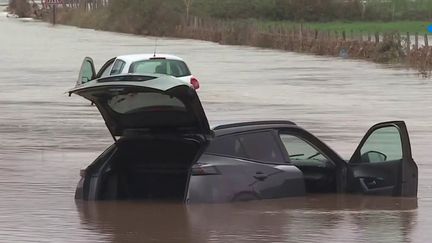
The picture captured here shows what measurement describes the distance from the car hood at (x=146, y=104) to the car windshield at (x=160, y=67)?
13.0 metres

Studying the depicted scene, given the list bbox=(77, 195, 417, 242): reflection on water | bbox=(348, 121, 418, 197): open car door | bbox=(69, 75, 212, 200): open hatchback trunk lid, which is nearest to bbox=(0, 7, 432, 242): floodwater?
bbox=(77, 195, 417, 242): reflection on water

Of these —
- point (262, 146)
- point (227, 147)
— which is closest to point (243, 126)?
point (262, 146)

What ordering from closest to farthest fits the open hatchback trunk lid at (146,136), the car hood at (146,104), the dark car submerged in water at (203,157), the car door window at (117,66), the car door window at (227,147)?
the car hood at (146,104), the open hatchback trunk lid at (146,136), the dark car submerged in water at (203,157), the car door window at (227,147), the car door window at (117,66)

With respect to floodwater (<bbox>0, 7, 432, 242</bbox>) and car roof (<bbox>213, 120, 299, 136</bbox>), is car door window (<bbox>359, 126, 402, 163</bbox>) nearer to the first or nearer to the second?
floodwater (<bbox>0, 7, 432, 242</bbox>)

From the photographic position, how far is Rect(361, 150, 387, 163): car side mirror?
1314 cm

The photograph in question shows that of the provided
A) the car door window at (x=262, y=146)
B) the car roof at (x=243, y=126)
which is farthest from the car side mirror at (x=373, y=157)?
the car door window at (x=262, y=146)

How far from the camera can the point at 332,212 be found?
40.7 feet

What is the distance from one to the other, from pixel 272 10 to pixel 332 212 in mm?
91113

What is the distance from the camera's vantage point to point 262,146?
12141 mm

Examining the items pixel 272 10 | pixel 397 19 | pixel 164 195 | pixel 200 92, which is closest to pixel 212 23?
pixel 272 10

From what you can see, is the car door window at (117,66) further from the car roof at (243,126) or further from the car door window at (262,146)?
the car door window at (262,146)

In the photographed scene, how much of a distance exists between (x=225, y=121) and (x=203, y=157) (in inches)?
70.8

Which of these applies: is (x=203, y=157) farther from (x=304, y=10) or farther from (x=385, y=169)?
(x=304, y=10)

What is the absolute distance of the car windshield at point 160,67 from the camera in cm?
2538
